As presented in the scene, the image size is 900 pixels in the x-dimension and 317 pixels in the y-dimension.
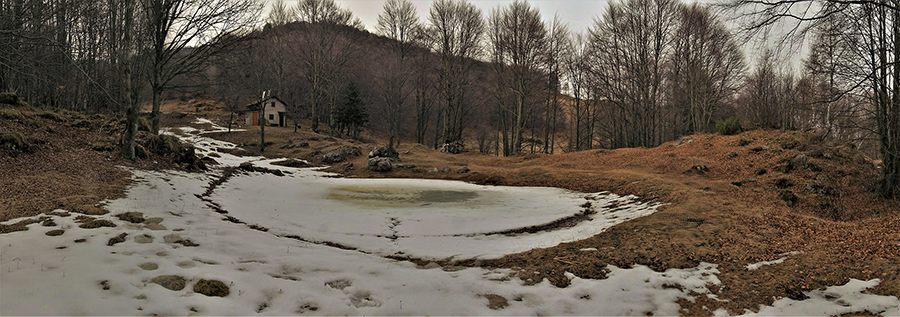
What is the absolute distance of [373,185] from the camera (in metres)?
14.7

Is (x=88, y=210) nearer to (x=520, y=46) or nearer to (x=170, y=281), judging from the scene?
(x=170, y=281)

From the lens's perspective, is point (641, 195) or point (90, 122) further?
point (90, 122)

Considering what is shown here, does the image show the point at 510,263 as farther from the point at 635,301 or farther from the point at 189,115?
the point at 189,115

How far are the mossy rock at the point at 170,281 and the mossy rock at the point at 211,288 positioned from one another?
0.14 meters

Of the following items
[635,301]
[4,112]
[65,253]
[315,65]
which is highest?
[315,65]

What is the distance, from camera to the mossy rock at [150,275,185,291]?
3452mm

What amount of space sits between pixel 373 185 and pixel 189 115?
4207cm

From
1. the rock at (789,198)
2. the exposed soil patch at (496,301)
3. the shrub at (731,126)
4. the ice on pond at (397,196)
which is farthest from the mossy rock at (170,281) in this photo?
the shrub at (731,126)

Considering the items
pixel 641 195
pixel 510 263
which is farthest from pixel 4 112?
pixel 641 195

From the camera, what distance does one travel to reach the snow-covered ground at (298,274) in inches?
124

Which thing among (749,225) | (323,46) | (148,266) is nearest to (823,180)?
(749,225)

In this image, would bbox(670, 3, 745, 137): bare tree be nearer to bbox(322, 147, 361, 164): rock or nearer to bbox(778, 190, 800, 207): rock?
bbox(778, 190, 800, 207): rock

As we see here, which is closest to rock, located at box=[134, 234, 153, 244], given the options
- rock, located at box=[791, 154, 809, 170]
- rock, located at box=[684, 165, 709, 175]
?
rock, located at box=[684, 165, 709, 175]

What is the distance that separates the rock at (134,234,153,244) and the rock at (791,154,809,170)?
15.3 metres
